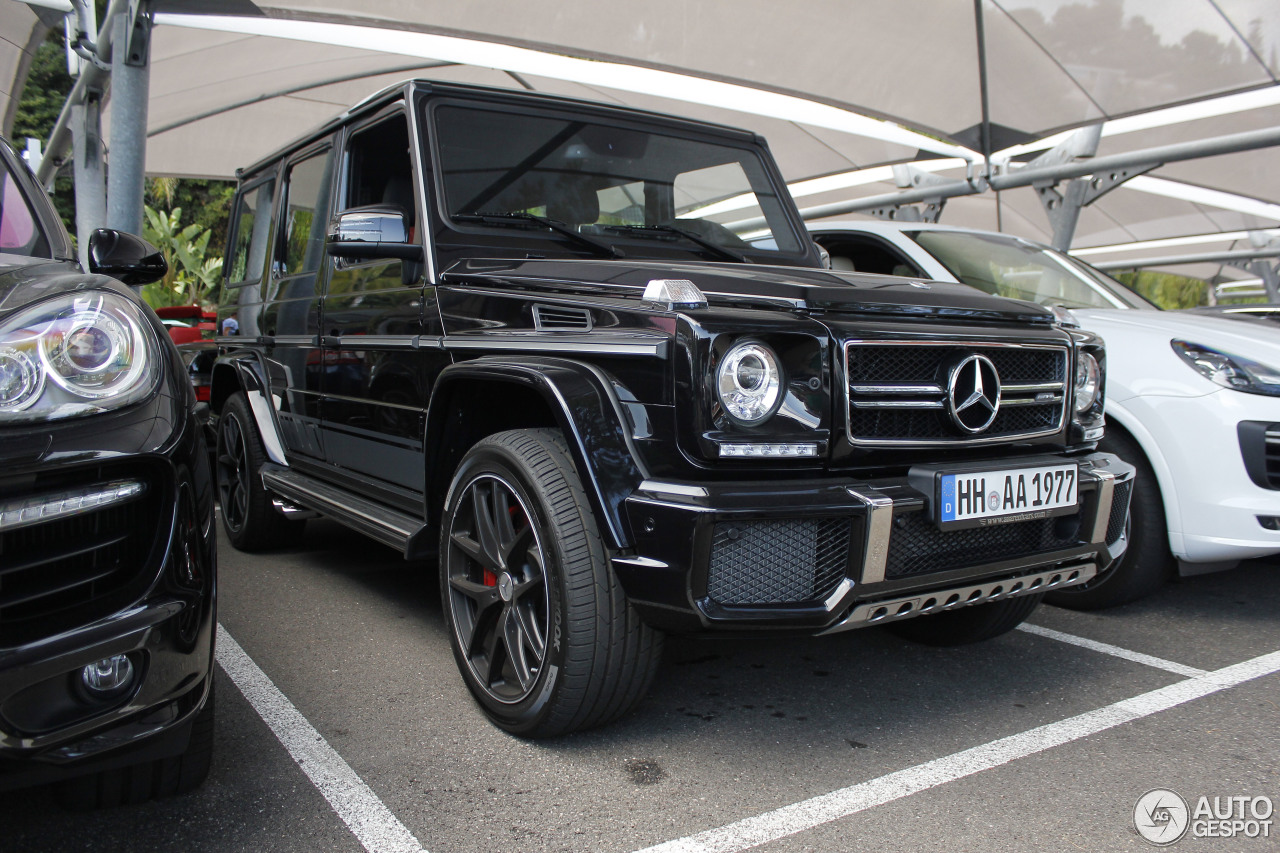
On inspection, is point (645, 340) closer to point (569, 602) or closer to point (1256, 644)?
point (569, 602)

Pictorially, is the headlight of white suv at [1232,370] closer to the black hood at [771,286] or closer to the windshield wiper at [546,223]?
the black hood at [771,286]

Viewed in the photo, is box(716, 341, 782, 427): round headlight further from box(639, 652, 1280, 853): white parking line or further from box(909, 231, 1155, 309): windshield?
box(909, 231, 1155, 309): windshield

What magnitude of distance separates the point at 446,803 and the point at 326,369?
201 cm

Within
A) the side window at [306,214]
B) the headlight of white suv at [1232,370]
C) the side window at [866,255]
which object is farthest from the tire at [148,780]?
the side window at [866,255]

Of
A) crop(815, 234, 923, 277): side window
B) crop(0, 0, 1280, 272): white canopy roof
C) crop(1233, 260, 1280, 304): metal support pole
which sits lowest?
crop(815, 234, 923, 277): side window

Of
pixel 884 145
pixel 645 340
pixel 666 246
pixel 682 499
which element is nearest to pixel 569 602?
pixel 682 499

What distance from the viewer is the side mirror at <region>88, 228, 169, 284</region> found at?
250cm

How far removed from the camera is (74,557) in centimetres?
162

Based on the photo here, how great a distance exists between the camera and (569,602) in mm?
2213

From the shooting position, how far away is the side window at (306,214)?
3844mm

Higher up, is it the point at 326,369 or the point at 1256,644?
the point at 326,369

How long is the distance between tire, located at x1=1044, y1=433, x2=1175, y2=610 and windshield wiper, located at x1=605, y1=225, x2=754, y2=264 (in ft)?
5.39

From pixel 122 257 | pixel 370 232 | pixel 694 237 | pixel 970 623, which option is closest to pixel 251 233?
pixel 370 232

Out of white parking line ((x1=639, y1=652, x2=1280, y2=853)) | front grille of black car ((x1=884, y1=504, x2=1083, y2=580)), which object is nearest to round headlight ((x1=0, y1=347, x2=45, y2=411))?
white parking line ((x1=639, y1=652, x2=1280, y2=853))
